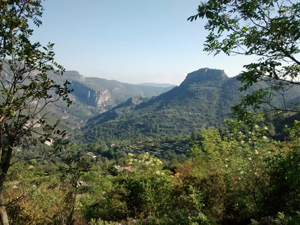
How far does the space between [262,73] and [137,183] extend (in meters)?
4.22

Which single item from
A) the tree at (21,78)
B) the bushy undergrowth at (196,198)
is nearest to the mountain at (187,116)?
the bushy undergrowth at (196,198)

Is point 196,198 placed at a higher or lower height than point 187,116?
higher

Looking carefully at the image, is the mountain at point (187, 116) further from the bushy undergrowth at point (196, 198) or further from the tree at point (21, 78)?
the tree at point (21, 78)

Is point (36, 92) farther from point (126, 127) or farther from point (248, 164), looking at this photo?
point (126, 127)

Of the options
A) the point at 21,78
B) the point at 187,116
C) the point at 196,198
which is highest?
the point at 21,78

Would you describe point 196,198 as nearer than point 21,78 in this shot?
No

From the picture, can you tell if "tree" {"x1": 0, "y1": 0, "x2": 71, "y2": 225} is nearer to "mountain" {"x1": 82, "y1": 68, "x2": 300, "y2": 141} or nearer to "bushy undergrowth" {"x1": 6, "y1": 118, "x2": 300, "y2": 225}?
"bushy undergrowth" {"x1": 6, "y1": 118, "x2": 300, "y2": 225}

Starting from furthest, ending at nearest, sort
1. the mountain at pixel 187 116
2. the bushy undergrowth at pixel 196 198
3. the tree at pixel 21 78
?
the mountain at pixel 187 116, the bushy undergrowth at pixel 196 198, the tree at pixel 21 78

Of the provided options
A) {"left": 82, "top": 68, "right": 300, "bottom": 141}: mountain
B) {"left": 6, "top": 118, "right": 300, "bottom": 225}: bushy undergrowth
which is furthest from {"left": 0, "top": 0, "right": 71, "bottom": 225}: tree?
{"left": 82, "top": 68, "right": 300, "bottom": 141}: mountain

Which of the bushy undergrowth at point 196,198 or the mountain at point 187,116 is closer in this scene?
the bushy undergrowth at point 196,198

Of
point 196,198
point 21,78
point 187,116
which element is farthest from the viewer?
point 187,116

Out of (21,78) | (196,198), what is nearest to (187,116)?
(196,198)

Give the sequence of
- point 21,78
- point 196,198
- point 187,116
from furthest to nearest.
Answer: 1. point 187,116
2. point 196,198
3. point 21,78

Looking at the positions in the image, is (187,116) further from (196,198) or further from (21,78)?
(21,78)
